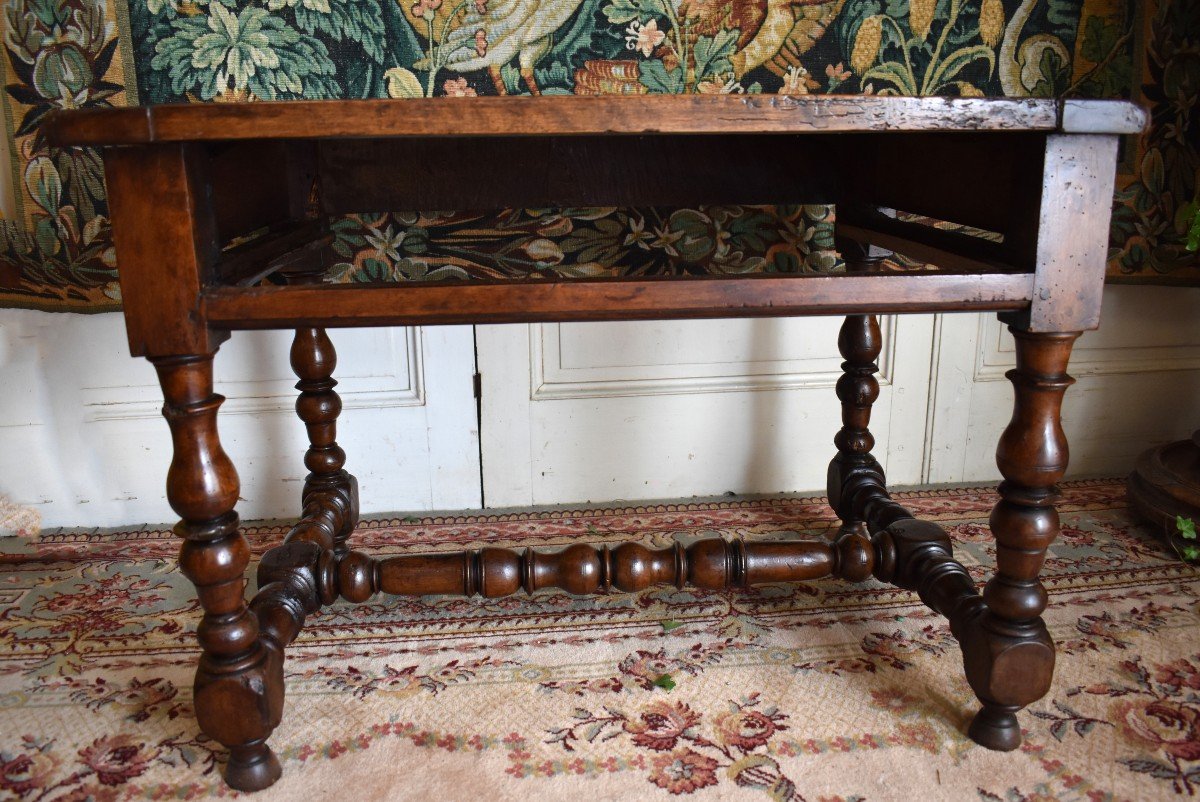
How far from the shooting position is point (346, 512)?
1.49m

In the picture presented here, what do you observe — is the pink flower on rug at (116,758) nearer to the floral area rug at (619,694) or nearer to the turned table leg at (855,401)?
the floral area rug at (619,694)

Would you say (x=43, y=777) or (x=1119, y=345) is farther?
(x=1119, y=345)

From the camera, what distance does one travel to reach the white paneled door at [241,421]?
65.4 inches

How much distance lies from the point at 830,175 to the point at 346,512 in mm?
952

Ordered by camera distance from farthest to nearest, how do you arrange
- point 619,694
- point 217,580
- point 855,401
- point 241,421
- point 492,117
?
point 241,421, point 855,401, point 619,694, point 217,580, point 492,117

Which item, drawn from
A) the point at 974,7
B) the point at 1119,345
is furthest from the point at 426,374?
the point at 1119,345

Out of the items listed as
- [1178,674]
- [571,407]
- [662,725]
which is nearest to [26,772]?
[662,725]

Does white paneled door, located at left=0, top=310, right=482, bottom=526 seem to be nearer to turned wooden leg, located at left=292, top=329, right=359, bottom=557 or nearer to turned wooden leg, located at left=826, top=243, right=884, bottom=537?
turned wooden leg, located at left=292, top=329, right=359, bottom=557

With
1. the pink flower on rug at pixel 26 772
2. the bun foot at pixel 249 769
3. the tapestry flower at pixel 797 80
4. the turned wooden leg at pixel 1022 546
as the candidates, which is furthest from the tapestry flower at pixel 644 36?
the pink flower on rug at pixel 26 772

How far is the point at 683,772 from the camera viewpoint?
1.00 metres

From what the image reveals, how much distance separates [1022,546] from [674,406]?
0.88 meters

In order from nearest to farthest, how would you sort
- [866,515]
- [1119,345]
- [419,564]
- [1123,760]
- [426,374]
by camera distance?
[1123,760], [419,564], [866,515], [426,374], [1119,345]

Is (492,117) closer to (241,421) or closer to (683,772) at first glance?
(683,772)

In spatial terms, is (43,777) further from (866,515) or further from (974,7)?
(974,7)
